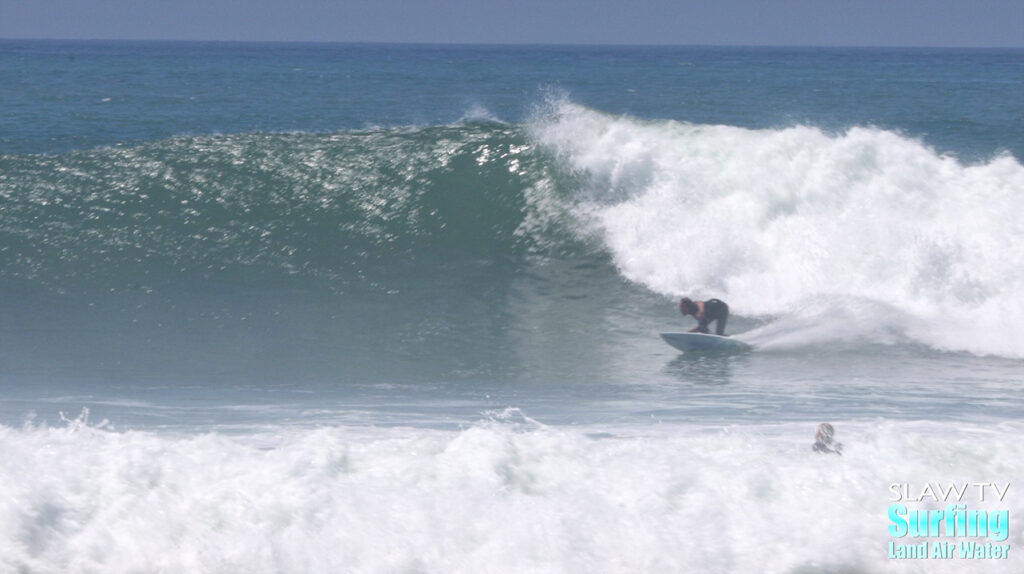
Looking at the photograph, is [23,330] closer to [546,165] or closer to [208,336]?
[208,336]

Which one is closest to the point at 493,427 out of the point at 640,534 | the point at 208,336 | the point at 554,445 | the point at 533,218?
the point at 554,445

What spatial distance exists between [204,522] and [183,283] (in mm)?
7546

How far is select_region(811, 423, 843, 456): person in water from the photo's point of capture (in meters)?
6.87

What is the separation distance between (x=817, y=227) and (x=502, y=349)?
469 centimetres

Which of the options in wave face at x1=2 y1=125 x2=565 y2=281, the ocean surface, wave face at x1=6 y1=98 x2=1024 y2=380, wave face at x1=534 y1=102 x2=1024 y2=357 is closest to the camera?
the ocean surface

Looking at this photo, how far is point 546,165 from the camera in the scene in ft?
53.8

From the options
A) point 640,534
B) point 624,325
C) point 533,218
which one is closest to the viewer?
point 640,534

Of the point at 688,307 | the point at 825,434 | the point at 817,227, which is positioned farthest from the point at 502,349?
the point at 817,227

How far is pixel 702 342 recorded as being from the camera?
424 inches

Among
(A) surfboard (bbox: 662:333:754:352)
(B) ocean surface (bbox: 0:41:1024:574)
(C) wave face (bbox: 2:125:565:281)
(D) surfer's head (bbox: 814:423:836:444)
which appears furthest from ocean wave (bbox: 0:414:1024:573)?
(C) wave face (bbox: 2:125:565:281)

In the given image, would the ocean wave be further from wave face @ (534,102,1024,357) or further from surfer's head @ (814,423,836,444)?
wave face @ (534,102,1024,357)

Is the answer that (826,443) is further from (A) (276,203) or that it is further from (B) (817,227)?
(A) (276,203)

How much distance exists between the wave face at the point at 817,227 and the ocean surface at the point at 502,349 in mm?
39

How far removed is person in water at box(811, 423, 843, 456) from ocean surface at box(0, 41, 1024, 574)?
83 mm
